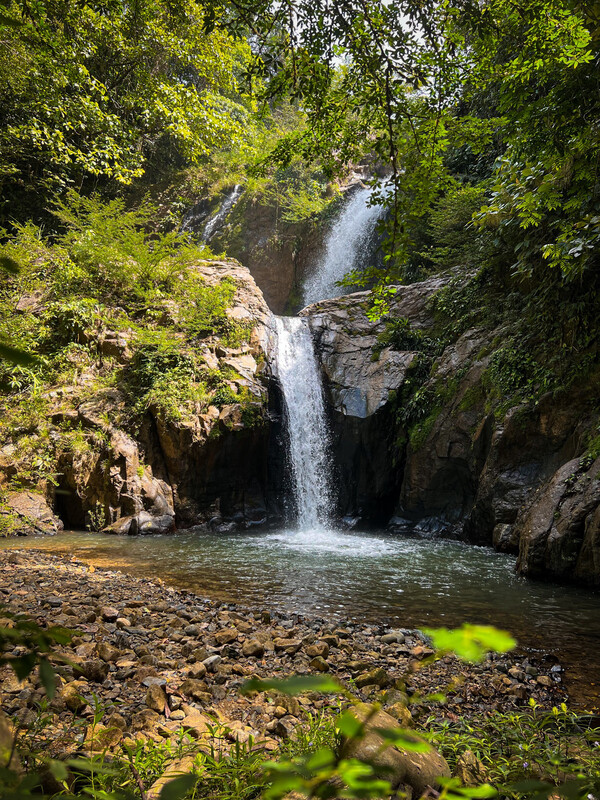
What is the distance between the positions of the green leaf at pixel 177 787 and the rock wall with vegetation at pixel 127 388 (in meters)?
8.16

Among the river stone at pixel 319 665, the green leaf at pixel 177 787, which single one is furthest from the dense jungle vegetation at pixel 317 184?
the river stone at pixel 319 665

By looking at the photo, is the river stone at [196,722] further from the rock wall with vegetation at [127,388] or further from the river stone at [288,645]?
the rock wall with vegetation at [127,388]

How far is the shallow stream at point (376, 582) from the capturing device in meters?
3.92

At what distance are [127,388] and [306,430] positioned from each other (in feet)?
14.6

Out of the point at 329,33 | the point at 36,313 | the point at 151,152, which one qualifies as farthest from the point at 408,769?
the point at 151,152

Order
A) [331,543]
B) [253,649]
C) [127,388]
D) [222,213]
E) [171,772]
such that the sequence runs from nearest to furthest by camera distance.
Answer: [171,772]
[253,649]
[331,543]
[127,388]
[222,213]

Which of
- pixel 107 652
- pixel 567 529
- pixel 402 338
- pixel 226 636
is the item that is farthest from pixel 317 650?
pixel 402 338

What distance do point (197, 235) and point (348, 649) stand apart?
782 inches

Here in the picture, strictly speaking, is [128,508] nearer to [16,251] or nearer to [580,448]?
[16,251]

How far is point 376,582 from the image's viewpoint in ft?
17.6

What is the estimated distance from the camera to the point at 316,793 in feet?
1.86

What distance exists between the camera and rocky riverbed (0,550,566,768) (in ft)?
6.51

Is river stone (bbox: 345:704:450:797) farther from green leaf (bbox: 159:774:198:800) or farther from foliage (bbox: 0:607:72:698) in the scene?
foliage (bbox: 0:607:72:698)

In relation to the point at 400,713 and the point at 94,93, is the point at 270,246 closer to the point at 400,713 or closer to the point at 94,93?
the point at 94,93
